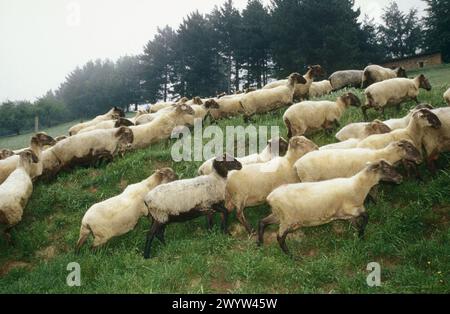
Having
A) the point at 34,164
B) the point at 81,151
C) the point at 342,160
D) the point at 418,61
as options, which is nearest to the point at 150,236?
the point at 342,160

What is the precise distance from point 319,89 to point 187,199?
1262 centimetres

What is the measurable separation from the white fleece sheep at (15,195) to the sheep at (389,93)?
9.69 m

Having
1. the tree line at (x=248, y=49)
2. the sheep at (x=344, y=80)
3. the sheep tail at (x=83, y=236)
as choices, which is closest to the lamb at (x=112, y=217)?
the sheep tail at (x=83, y=236)

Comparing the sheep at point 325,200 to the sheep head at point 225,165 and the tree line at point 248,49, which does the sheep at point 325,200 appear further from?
the tree line at point 248,49

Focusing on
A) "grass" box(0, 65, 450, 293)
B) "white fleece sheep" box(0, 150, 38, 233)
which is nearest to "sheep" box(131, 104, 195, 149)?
"white fleece sheep" box(0, 150, 38, 233)

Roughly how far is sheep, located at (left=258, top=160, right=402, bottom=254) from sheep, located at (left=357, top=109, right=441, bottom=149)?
1.59 meters

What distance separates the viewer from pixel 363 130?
30.8 ft

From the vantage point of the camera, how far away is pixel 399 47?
3059 inches

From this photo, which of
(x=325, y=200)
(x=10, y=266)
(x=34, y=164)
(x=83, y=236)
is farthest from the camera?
(x=34, y=164)

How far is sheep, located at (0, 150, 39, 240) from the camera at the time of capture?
344 inches

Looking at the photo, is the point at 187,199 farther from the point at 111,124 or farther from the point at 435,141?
the point at 111,124

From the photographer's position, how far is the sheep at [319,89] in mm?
18145

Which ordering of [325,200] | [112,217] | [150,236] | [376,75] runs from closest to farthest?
[325,200], [150,236], [112,217], [376,75]
